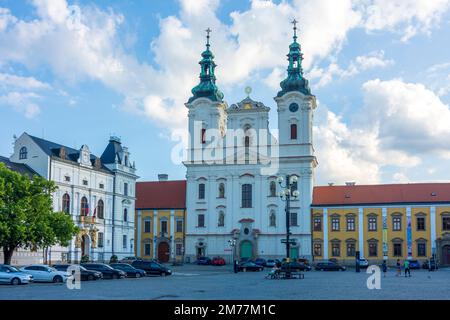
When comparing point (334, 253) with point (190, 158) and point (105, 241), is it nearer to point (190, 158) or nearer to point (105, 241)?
point (190, 158)

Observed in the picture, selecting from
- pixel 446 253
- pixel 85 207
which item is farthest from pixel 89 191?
pixel 446 253

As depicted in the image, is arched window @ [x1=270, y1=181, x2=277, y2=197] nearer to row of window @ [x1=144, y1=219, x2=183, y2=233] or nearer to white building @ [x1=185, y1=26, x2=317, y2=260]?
white building @ [x1=185, y1=26, x2=317, y2=260]

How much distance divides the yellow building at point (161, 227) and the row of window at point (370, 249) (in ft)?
57.7

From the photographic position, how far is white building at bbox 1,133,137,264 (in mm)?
59062

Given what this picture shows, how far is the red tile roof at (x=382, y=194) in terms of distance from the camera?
70500mm

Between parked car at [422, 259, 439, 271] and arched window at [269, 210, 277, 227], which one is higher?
arched window at [269, 210, 277, 227]

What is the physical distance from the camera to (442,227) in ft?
226

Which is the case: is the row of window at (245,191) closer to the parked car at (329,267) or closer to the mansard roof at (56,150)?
the parked car at (329,267)

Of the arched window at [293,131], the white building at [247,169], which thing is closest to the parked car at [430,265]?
the white building at [247,169]

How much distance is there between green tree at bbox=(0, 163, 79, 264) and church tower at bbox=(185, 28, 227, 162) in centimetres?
3165

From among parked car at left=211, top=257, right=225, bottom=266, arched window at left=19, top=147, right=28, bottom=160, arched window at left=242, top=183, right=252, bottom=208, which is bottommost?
parked car at left=211, top=257, right=225, bottom=266

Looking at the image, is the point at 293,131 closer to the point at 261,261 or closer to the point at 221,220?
the point at 221,220

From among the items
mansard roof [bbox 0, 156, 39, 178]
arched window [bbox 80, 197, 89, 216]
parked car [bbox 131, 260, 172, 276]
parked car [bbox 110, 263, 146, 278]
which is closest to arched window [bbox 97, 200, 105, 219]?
arched window [bbox 80, 197, 89, 216]
